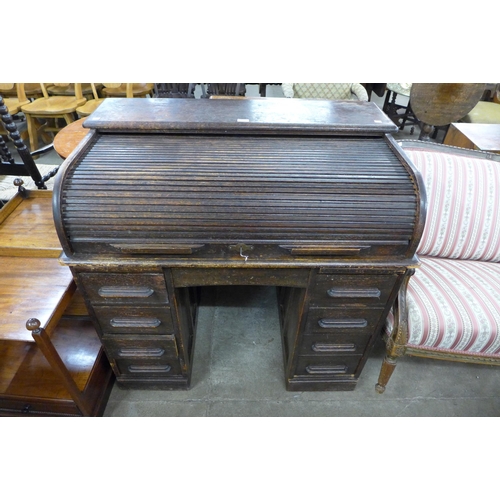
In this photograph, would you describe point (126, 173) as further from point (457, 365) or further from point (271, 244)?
point (457, 365)

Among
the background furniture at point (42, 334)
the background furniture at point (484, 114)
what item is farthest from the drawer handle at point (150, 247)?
the background furniture at point (484, 114)

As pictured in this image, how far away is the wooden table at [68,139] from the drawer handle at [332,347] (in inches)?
Result: 77.7

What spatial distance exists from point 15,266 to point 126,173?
853 mm

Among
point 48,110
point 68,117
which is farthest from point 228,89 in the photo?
point 48,110

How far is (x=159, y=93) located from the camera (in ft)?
11.6

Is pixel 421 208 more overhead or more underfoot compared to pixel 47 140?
more overhead

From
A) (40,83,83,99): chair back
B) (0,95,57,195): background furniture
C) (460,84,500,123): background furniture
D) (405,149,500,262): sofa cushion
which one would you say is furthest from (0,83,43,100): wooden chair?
(460,84,500,123): background furniture

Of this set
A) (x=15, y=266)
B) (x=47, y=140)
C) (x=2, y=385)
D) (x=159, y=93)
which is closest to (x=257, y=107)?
(x=15, y=266)

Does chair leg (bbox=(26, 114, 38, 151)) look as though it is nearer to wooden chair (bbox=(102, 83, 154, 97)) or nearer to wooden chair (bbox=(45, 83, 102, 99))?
wooden chair (bbox=(45, 83, 102, 99))

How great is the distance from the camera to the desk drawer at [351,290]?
1.21m

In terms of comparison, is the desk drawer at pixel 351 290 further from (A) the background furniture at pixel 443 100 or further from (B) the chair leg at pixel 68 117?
(B) the chair leg at pixel 68 117

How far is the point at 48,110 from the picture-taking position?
337 centimetres

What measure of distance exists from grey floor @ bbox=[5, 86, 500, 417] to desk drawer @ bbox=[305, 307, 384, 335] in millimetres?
543

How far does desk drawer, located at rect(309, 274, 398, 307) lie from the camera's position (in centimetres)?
121
